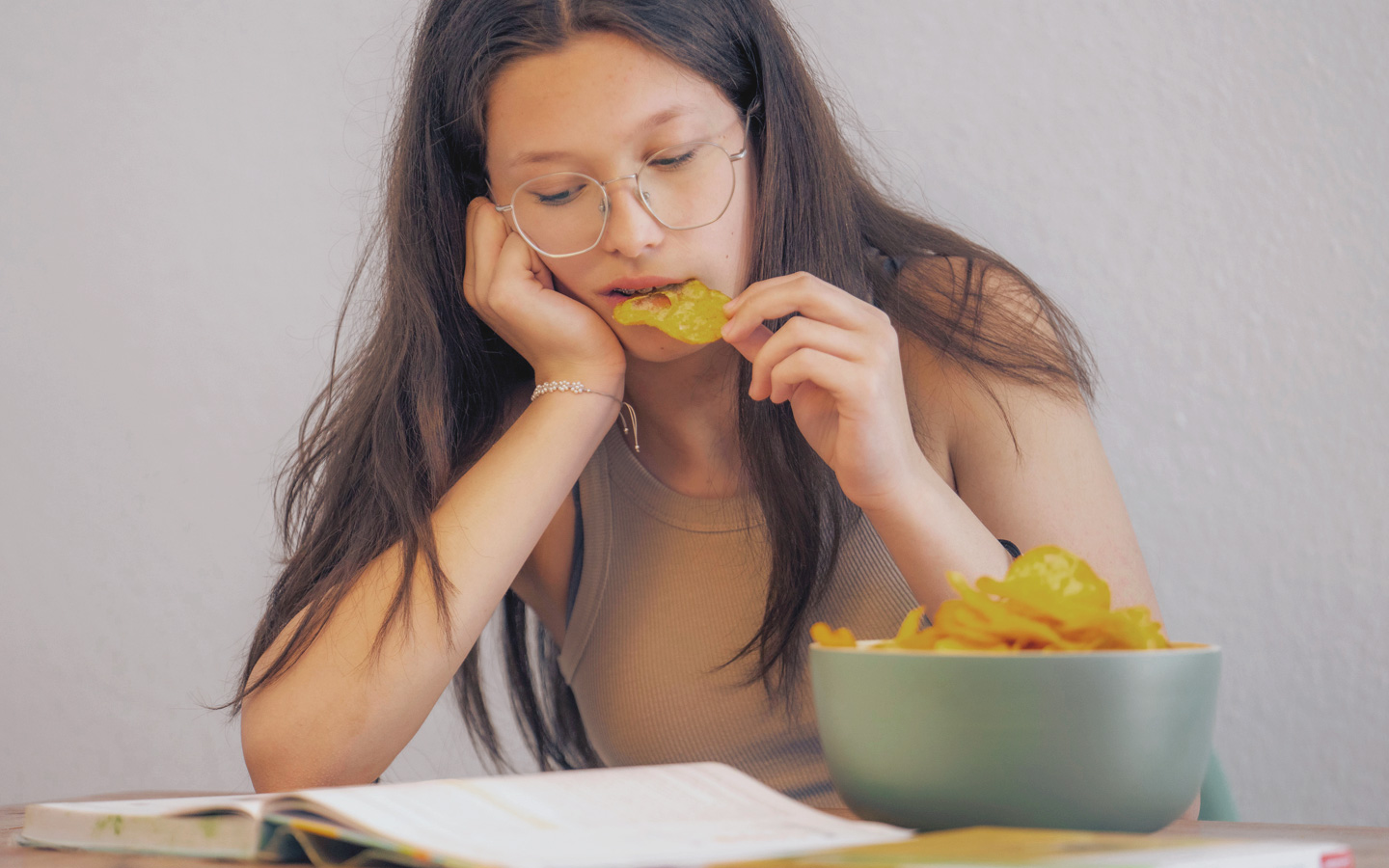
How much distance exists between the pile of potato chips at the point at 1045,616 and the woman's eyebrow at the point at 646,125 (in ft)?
2.02

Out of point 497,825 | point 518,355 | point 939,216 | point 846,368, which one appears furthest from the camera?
point 939,216

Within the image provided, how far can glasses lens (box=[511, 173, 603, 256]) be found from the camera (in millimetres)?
1032

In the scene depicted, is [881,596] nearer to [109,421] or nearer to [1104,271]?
[1104,271]

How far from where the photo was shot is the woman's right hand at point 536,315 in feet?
3.67

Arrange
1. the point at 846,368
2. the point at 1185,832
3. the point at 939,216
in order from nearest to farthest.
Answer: the point at 1185,832, the point at 846,368, the point at 939,216

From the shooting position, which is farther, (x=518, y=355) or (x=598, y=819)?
(x=518, y=355)

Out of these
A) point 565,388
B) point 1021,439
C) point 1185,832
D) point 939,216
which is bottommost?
point 1185,832

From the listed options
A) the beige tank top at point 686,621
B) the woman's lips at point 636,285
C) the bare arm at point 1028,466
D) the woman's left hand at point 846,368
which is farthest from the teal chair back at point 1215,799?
the woman's lips at point 636,285

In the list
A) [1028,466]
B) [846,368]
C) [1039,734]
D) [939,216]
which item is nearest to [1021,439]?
[1028,466]

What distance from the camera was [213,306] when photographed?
198 cm

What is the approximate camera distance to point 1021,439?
109cm

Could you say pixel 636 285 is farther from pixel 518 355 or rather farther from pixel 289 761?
pixel 289 761

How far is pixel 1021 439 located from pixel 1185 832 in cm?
56

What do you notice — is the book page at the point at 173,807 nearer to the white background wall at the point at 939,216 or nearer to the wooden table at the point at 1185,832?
the wooden table at the point at 1185,832
